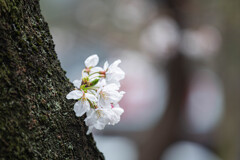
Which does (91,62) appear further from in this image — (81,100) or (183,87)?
(183,87)

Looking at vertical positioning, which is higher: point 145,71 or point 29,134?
point 145,71

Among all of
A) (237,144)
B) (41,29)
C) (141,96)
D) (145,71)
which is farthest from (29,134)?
(145,71)

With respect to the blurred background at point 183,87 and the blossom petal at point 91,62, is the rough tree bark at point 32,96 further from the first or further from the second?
the blurred background at point 183,87

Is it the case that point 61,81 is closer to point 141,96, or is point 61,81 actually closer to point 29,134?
point 29,134

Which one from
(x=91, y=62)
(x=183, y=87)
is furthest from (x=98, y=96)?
(x=183, y=87)

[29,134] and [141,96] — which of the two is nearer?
[29,134]

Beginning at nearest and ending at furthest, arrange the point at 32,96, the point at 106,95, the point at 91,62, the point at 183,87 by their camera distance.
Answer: the point at 32,96, the point at 106,95, the point at 91,62, the point at 183,87
